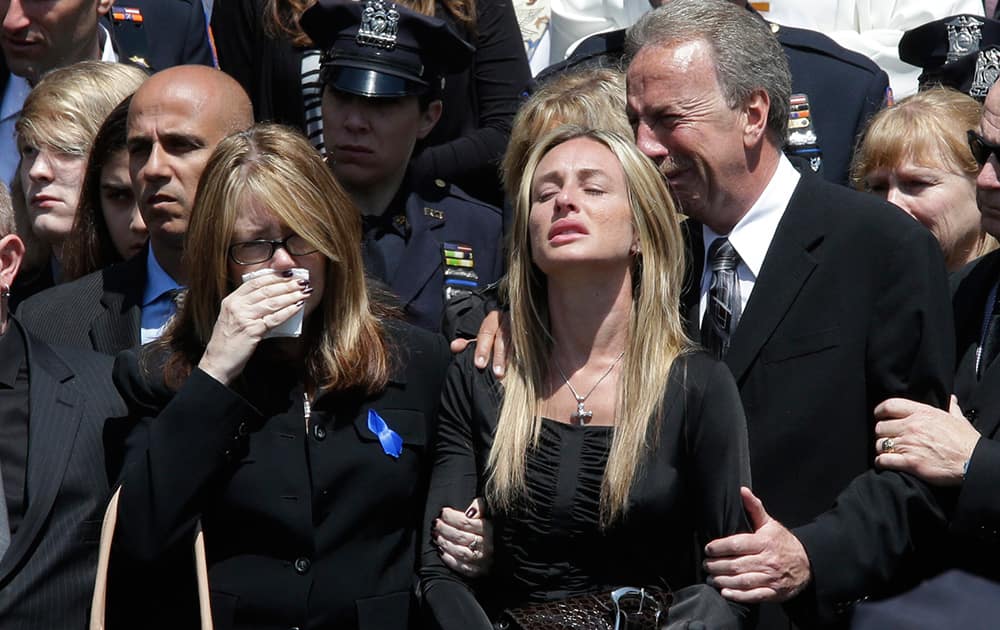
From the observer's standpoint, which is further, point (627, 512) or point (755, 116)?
point (755, 116)

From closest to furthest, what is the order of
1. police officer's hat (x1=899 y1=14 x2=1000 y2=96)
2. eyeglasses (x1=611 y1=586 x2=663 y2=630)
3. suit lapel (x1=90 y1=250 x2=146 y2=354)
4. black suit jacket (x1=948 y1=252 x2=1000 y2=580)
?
eyeglasses (x1=611 y1=586 x2=663 y2=630), black suit jacket (x1=948 y1=252 x2=1000 y2=580), suit lapel (x1=90 y1=250 x2=146 y2=354), police officer's hat (x1=899 y1=14 x2=1000 y2=96)

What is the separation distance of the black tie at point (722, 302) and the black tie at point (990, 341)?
728 millimetres

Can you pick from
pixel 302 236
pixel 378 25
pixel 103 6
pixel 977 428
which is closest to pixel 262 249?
pixel 302 236

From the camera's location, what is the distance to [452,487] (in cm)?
402

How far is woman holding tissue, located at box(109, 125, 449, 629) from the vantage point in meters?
3.95

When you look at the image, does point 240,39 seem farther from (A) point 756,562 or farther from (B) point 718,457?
(A) point 756,562

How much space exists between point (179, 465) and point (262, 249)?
0.61m

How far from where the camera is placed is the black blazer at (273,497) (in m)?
3.92

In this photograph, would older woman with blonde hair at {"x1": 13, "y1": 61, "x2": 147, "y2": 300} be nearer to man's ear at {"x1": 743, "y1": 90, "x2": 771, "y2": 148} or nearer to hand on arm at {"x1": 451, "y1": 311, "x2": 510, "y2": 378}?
hand on arm at {"x1": 451, "y1": 311, "x2": 510, "y2": 378}

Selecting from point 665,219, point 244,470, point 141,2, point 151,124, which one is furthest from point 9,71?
point 665,219

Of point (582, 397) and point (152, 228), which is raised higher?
point (582, 397)

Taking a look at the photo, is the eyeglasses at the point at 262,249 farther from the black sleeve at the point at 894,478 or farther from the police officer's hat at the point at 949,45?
the police officer's hat at the point at 949,45

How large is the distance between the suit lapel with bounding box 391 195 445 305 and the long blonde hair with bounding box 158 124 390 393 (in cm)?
100

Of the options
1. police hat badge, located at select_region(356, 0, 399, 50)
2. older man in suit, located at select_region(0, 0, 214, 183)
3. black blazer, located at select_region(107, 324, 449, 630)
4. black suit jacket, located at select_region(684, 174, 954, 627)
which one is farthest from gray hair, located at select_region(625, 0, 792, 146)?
older man in suit, located at select_region(0, 0, 214, 183)
